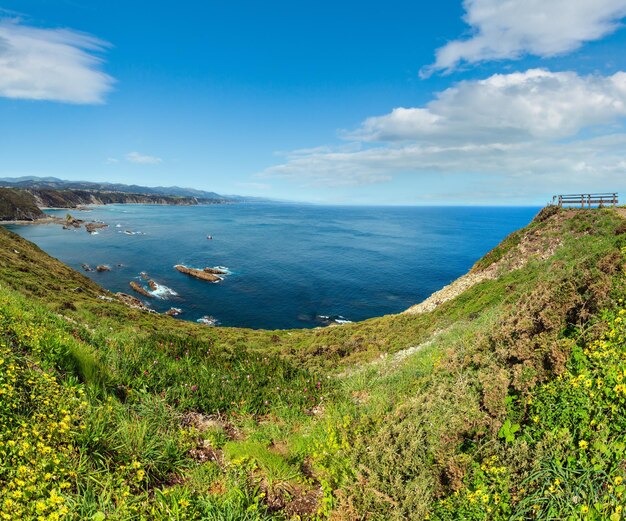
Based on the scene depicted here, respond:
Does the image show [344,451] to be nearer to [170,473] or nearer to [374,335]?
[170,473]

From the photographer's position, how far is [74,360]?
7.12 meters

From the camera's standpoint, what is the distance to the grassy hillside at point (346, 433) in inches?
160

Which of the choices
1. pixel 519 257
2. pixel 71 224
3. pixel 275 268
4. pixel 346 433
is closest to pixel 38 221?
pixel 71 224

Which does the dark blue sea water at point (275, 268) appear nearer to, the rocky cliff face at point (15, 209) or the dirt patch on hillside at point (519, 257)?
the dirt patch on hillside at point (519, 257)

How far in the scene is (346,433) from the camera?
6258 mm

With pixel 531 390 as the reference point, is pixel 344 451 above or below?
below

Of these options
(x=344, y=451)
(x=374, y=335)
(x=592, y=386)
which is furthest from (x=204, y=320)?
(x=592, y=386)

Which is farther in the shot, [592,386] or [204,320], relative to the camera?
[204,320]

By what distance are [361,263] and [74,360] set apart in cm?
7883

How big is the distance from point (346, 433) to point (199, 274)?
64577mm

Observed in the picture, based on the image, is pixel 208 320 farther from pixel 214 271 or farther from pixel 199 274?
pixel 214 271

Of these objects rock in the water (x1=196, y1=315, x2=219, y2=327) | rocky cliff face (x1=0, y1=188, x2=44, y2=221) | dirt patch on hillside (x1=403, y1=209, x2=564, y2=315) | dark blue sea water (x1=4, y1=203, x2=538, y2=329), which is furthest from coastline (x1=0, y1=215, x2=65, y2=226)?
dirt patch on hillside (x1=403, y1=209, x2=564, y2=315)

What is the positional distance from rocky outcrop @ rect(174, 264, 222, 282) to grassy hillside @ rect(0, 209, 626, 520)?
189 ft

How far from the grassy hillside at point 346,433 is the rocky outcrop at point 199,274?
5768 centimetres
